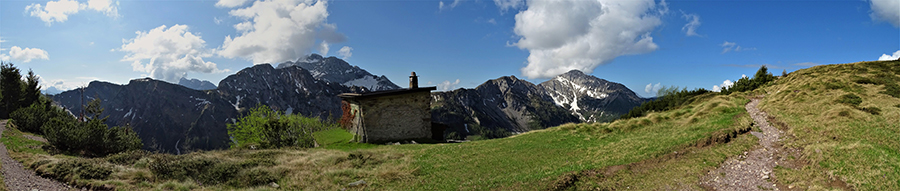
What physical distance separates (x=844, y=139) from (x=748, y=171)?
19.0 feet

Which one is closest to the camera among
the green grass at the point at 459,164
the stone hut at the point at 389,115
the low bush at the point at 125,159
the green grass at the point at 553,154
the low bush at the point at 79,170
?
the green grass at the point at 459,164

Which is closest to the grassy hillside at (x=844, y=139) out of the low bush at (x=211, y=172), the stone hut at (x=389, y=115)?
the low bush at (x=211, y=172)

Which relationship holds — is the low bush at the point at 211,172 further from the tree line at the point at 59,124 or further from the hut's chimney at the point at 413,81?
the hut's chimney at the point at 413,81

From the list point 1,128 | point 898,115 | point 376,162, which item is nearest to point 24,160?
point 376,162

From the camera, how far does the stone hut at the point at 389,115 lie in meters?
28.9

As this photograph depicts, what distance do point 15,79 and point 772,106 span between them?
288ft

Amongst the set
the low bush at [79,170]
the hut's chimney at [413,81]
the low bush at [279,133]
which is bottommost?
the low bush at [79,170]

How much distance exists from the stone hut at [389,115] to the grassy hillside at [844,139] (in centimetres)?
2405

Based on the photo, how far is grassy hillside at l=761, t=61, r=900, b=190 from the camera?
34.2 feet

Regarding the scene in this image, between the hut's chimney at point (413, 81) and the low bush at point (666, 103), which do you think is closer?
the hut's chimney at point (413, 81)

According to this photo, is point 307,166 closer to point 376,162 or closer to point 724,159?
point 376,162

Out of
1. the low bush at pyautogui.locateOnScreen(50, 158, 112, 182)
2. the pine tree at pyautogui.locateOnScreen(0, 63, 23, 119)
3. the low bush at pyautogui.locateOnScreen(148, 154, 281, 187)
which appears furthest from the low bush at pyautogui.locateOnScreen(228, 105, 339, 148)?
the pine tree at pyautogui.locateOnScreen(0, 63, 23, 119)

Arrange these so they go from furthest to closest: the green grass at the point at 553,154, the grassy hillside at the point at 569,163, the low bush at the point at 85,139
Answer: the low bush at the point at 85,139, the green grass at the point at 553,154, the grassy hillside at the point at 569,163

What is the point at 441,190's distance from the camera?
1323 centimetres
